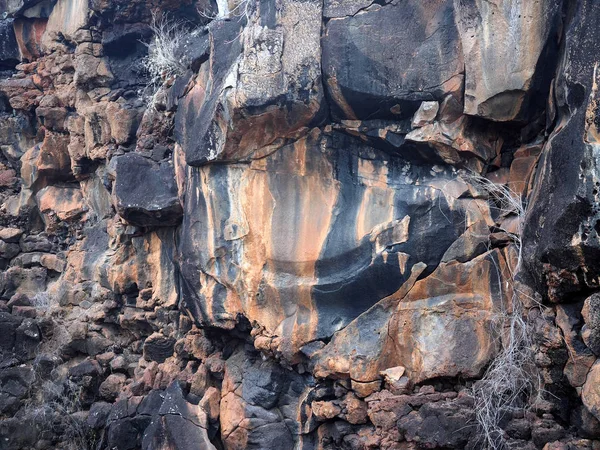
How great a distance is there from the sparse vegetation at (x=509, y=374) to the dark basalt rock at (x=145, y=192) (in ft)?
10.3

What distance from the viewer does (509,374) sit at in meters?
4.72

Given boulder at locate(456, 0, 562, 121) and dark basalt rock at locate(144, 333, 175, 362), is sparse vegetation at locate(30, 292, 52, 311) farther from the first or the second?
boulder at locate(456, 0, 562, 121)

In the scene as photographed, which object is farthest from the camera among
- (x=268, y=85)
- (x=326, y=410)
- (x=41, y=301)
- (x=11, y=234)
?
(x=11, y=234)

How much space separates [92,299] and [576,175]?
5.28 m

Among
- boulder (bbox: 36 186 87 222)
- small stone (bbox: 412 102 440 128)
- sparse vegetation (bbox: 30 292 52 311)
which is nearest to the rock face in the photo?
small stone (bbox: 412 102 440 128)

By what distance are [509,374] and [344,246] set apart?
4.99 feet

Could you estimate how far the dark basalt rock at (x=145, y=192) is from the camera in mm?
6754

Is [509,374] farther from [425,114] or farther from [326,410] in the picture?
[425,114]

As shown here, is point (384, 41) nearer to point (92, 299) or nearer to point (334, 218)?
point (334, 218)

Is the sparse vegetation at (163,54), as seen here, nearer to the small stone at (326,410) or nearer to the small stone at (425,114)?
the small stone at (425,114)

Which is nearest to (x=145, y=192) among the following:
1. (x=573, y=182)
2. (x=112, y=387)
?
(x=112, y=387)

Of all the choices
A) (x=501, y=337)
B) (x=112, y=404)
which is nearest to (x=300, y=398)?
(x=501, y=337)

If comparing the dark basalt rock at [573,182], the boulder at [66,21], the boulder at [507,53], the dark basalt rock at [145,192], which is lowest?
the dark basalt rock at [145,192]

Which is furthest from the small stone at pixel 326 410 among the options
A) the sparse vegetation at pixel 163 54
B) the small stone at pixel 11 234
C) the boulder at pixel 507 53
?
the small stone at pixel 11 234
